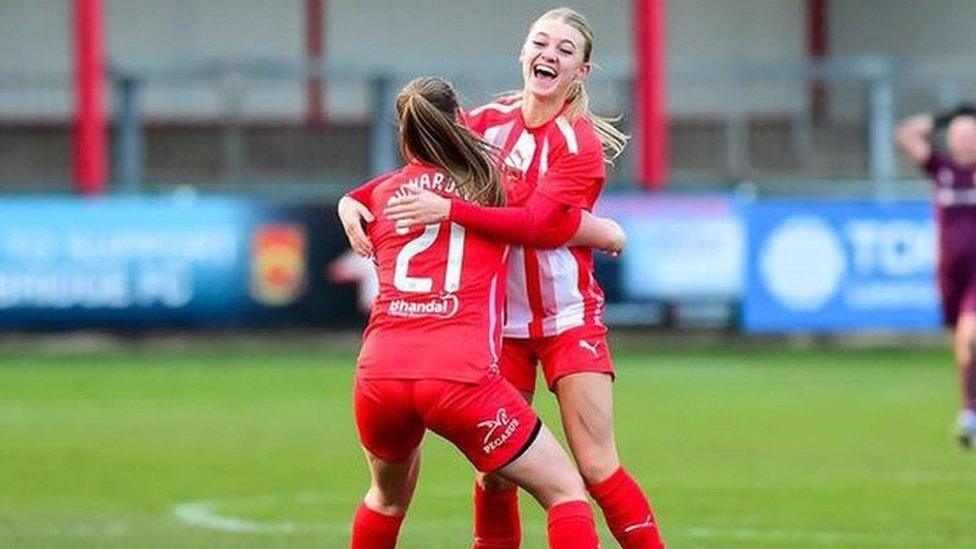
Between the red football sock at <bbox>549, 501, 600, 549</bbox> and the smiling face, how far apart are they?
1.45 metres

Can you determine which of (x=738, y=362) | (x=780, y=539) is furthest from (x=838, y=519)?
(x=738, y=362)

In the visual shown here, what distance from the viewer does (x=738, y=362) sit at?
2503cm

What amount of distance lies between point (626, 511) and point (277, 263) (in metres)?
16.2

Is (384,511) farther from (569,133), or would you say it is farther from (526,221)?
(569,133)

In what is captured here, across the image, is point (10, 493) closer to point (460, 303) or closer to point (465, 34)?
point (460, 303)

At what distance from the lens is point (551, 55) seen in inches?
363

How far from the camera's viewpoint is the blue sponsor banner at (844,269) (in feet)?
84.8

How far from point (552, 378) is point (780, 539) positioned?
2.76 meters

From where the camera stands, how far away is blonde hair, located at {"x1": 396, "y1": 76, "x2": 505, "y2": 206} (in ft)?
28.5

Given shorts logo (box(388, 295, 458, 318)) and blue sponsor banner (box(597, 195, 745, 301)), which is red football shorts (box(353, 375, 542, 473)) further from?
blue sponsor banner (box(597, 195, 745, 301))

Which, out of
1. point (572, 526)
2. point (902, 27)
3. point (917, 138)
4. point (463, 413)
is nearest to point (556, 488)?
point (572, 526)

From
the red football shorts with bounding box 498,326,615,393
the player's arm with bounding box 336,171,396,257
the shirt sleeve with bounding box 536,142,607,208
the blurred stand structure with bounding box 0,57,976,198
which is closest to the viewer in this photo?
the player's arm with bounding box 336,171,396,257

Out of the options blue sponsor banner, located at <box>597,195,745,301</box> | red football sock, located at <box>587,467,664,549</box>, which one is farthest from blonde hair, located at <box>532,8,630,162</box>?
blue sponsor banner, located at <box>597,195,745,301</box>

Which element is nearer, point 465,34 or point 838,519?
point 838,519
